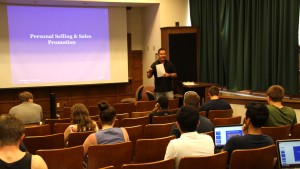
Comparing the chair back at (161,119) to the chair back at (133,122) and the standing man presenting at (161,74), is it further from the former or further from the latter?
the standing man presenting at (161,74)

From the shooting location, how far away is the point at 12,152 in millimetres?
2352

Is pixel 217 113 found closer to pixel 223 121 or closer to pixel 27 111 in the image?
pixel 223 121

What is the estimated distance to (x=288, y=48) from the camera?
23.3ft

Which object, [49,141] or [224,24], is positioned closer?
[49,141]

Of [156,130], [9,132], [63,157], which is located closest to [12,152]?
[9,132]

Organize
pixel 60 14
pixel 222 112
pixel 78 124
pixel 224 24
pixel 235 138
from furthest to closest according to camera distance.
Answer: pixel 60 14 → pixel 224 24 → pixel 222 112 → pixel 78 124 → pixel 235 138

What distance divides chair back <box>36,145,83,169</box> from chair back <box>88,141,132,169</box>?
0.11 m

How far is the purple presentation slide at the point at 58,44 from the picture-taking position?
30.2 ft

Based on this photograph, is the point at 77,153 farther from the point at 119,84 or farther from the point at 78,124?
the point at 119,84

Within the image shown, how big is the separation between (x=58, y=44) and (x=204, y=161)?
7558 mm

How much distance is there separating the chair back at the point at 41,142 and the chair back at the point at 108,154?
786mm

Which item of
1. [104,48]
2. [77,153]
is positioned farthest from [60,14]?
[77,153]

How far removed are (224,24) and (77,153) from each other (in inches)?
257

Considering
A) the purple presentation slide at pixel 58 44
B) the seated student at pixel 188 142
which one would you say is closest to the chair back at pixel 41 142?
the seated student at pixel 188 142
